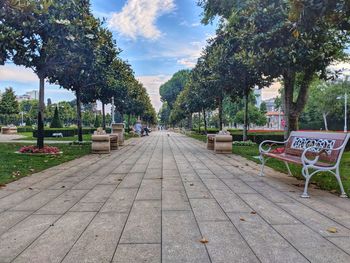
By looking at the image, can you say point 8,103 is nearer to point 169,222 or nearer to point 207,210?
point 207,210

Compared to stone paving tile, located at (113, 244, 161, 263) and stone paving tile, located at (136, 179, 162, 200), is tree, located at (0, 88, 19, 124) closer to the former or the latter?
stone paving tile, located at (136, 179, 162, 200)

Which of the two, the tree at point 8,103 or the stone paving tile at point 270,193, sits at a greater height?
the tree at point 8,103

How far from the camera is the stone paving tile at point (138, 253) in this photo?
134 inches

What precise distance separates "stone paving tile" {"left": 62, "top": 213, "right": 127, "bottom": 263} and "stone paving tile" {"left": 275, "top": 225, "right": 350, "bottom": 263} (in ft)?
6.21

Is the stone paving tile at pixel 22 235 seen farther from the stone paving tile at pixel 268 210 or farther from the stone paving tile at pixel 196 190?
the stone paving tile at pixel 268 210

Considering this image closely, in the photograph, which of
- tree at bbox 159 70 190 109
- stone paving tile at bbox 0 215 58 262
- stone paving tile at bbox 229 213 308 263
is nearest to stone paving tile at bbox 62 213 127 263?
stone paving tile at bbox 0 215 58 262

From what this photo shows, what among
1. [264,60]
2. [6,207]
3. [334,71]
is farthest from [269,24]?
[6,207]

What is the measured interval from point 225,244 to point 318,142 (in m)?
4.49

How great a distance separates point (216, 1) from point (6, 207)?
16817 millimetres

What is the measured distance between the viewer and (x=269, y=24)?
1274 cm

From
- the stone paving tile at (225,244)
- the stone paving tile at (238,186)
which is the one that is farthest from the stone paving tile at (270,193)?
the stone paving tile at (225,244)

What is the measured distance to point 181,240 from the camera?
3.99 metres

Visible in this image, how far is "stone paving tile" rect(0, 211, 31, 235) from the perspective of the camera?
4.54 meters

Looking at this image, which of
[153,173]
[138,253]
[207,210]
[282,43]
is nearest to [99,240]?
[138,253]
